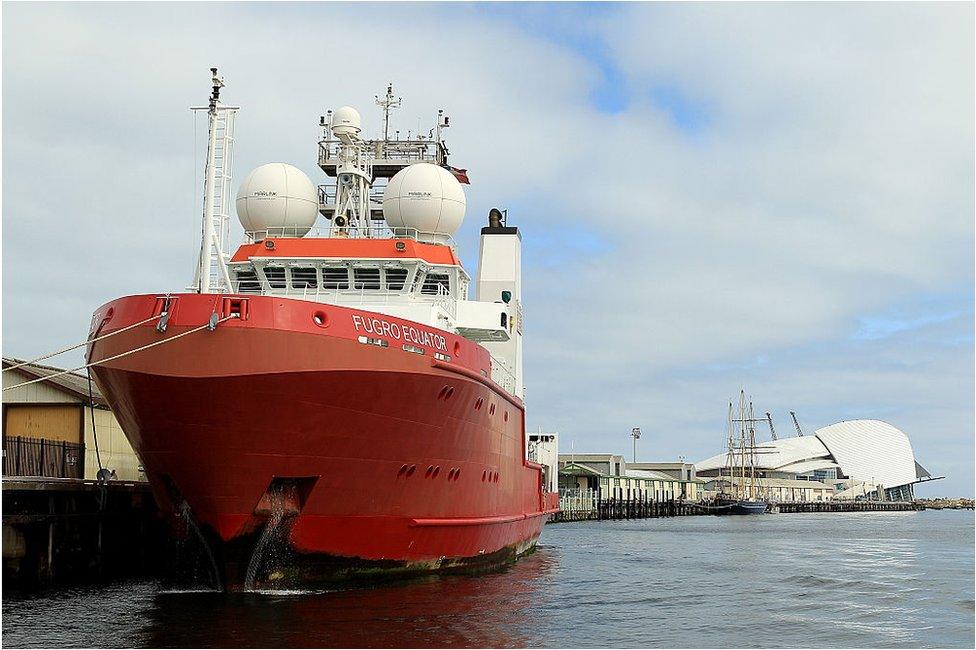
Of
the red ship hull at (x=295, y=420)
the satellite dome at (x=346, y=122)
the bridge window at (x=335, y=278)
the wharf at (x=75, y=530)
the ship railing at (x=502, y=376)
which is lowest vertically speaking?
the wharf at (x=75, y=530)

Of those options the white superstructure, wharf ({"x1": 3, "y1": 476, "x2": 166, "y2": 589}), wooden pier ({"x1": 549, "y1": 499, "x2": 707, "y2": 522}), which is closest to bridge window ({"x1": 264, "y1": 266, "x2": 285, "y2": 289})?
the white superstructure

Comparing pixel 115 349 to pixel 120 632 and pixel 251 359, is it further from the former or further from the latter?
pixel 120 632

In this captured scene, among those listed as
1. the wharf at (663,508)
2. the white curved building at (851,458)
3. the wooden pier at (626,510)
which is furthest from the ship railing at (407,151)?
the white curved building at (851,458)

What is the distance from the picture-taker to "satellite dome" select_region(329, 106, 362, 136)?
26.8 metres

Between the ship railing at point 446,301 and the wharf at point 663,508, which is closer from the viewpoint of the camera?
the ship railing at point 446,301

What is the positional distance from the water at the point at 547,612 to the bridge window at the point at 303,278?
24.0 feet

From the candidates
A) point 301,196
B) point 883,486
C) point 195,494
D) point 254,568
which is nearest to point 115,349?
point 195,494

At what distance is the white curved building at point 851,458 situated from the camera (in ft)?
451

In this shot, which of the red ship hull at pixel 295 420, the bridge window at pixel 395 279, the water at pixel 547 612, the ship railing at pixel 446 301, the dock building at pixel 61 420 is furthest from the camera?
the dock building at pixel 61 420

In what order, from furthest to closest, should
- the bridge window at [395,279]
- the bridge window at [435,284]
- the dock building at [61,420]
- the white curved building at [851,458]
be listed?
the white curved building at [851,458] → the dock building at [61,420] → the bridge window at [435,284] → the bridge window at [395,279]

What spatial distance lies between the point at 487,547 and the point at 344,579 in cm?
598

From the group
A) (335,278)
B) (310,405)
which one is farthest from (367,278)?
(310,405)

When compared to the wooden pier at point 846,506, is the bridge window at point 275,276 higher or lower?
higher

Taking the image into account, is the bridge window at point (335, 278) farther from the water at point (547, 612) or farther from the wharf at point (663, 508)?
the wharf at point (663, 508)
